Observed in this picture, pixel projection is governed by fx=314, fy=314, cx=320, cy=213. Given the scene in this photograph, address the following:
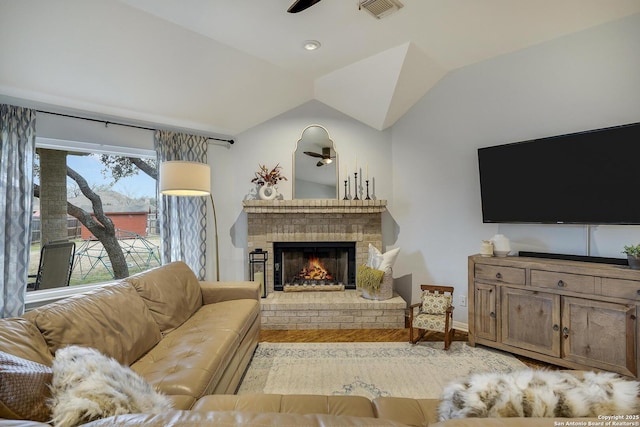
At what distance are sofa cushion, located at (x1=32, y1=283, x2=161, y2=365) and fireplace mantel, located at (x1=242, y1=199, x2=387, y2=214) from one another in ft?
6.55

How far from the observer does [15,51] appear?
2.33 m

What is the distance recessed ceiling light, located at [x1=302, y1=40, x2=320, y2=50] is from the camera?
10.1 ft

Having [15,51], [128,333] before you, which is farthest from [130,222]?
[128,333]

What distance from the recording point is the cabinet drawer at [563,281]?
247 cm

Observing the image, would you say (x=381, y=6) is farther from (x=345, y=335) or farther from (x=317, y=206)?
(x=345, y=335)

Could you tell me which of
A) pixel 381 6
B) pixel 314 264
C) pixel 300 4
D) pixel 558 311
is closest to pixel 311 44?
pixel 381 6

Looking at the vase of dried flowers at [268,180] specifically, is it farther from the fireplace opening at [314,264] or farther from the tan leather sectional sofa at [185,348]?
the tan leather sectional sofa at [185,348]

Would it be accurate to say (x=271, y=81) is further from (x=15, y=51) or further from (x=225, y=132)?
(x=15, y=51)

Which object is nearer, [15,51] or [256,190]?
[15,51]

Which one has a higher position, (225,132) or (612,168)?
(225,132)

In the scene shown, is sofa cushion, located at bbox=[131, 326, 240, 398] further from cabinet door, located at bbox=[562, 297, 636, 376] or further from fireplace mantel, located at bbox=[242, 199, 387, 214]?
cabinet door, located at bbox=[562, 297, 636, 376]

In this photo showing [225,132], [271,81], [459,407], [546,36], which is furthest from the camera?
[225,132]

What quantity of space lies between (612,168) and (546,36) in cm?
→ 140

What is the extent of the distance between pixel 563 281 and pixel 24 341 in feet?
11.5
